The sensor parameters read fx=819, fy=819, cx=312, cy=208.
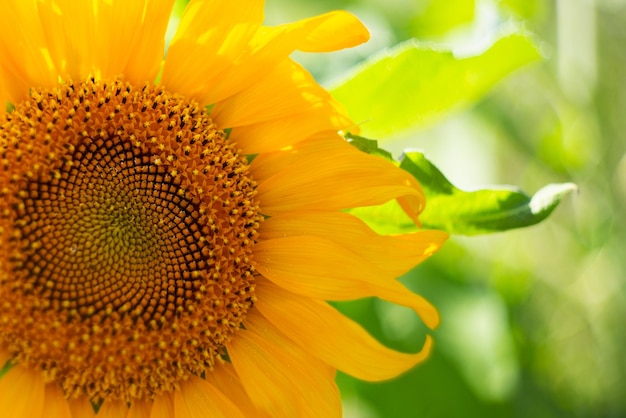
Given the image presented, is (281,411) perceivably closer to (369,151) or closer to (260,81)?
(369,151)

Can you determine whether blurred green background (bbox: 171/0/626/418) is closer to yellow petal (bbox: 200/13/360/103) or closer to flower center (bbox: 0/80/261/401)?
yellow petal (bbox: 200/13/360/103)

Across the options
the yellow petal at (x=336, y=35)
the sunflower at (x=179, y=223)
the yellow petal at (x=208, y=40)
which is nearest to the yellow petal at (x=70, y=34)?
the sunflower at (x=179, y=223)

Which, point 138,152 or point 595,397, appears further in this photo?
point 595,397

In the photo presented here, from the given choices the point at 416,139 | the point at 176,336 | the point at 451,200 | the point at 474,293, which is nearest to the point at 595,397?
the point at 474,293

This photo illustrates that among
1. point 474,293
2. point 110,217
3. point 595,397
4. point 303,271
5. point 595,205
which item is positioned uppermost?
point 110,217

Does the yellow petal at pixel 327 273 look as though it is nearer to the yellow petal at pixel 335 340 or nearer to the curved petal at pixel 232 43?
the yellow petal at pixel 335 340

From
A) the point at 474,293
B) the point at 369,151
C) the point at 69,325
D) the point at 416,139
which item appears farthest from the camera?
the point at 416,139

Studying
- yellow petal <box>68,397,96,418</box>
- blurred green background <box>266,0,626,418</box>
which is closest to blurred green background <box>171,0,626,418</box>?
blurred green background <box>266,0,626,418</box>
